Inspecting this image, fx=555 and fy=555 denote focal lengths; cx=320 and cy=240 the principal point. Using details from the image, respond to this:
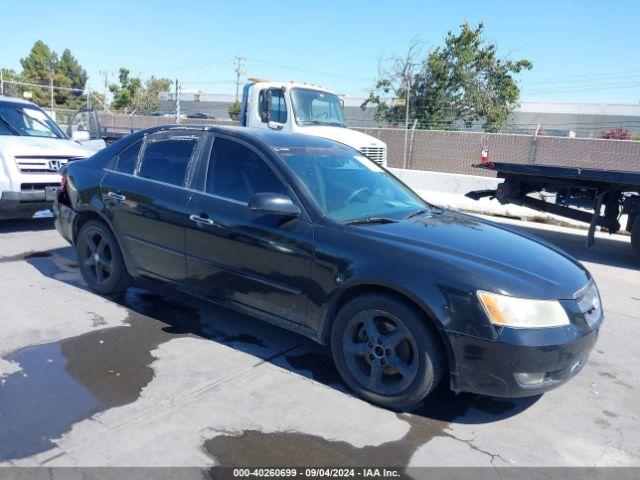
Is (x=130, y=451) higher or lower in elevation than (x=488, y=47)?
lower

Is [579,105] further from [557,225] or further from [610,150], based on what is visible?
[557,225]

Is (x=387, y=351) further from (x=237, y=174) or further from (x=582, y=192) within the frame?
(x=582, y=192)

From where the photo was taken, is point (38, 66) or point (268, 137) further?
point (38, 66)

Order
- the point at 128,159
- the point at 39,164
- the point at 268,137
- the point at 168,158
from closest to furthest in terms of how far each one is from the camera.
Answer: the point at 268,137, the point at 168,158, the point at 128,159, the point at 39,164

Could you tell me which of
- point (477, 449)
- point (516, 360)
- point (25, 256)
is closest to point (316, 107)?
point (25, 256)

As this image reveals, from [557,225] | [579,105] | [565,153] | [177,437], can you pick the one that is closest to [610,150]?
[565,153]

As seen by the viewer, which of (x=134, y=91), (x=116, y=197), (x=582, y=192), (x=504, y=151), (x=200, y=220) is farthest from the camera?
(x=134, y=91)

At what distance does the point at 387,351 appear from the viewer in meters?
3.47

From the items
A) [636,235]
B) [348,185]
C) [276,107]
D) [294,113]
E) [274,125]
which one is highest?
[276,107]

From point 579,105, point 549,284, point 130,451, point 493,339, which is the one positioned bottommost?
point 130,451

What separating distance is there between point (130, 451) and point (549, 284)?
257 centimetres

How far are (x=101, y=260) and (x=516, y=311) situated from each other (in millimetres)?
3859

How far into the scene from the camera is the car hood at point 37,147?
7.62m

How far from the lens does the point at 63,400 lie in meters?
3.42
